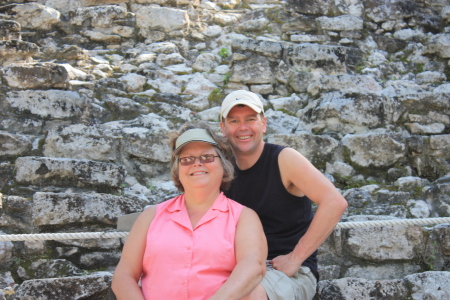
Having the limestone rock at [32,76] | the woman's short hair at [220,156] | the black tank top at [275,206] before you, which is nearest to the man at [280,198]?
the black tank top at [275,206]

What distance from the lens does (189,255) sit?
2041 millimetres

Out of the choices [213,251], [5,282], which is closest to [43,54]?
[5,282]

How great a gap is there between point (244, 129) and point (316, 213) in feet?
2.14

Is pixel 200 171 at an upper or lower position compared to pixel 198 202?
upper

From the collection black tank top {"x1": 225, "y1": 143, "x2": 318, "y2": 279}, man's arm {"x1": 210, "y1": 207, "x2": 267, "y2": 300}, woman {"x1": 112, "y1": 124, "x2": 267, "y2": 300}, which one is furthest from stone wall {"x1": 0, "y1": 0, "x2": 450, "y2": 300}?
man's arm {"x1": 210, "y1": 207, "x2": 267, "y2": 300}

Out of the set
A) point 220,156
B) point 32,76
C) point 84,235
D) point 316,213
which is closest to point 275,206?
point 316,213

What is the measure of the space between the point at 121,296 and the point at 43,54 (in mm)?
3621

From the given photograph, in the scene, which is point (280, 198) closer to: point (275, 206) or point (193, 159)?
point (275, 206)

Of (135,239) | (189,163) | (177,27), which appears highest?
(177,27)

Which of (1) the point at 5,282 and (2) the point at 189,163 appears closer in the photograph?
(2) the point at 189,163

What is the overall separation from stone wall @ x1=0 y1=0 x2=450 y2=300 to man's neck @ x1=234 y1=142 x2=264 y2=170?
3.02ft

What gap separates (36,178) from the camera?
325cm

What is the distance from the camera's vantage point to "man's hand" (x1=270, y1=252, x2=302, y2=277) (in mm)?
2213

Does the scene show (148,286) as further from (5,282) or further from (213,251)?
(5,282)
